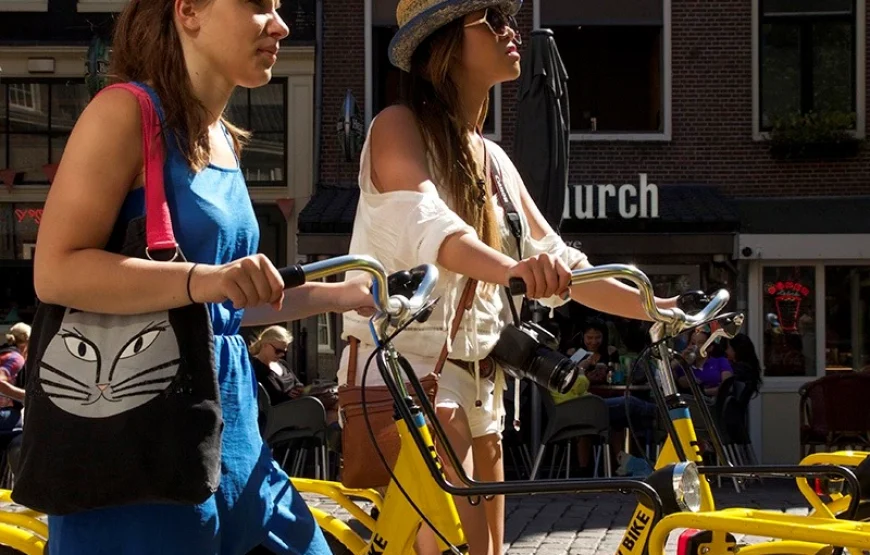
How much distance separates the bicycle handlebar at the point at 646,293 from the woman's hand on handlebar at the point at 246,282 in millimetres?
730

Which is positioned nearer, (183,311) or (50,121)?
(183,311)

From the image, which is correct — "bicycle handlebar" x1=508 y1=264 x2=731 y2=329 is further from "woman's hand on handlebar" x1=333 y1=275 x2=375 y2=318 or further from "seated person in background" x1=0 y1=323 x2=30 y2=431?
"seated person in background" x1=0 y1=323 x2=30 y2=431

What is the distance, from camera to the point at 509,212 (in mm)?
3352

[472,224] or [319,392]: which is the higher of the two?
[472,224]

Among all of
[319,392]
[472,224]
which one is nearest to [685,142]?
[319,392]

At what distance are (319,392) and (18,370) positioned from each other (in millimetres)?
2351

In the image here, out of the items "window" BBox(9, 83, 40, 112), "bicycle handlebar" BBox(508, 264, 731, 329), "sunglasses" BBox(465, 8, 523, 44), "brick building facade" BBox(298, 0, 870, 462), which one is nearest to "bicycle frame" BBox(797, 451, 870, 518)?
"bicycle handlebar" BBox(508, 264, 731, 329)

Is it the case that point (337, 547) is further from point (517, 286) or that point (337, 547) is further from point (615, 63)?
point (615, 63)

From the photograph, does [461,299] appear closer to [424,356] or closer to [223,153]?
[424,356]

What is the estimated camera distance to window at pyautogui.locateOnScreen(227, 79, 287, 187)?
1698cm

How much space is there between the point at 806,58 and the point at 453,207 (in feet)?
44.3

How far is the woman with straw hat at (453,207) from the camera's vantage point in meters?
3.09

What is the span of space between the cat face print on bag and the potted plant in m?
14.3

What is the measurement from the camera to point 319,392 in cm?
1100
